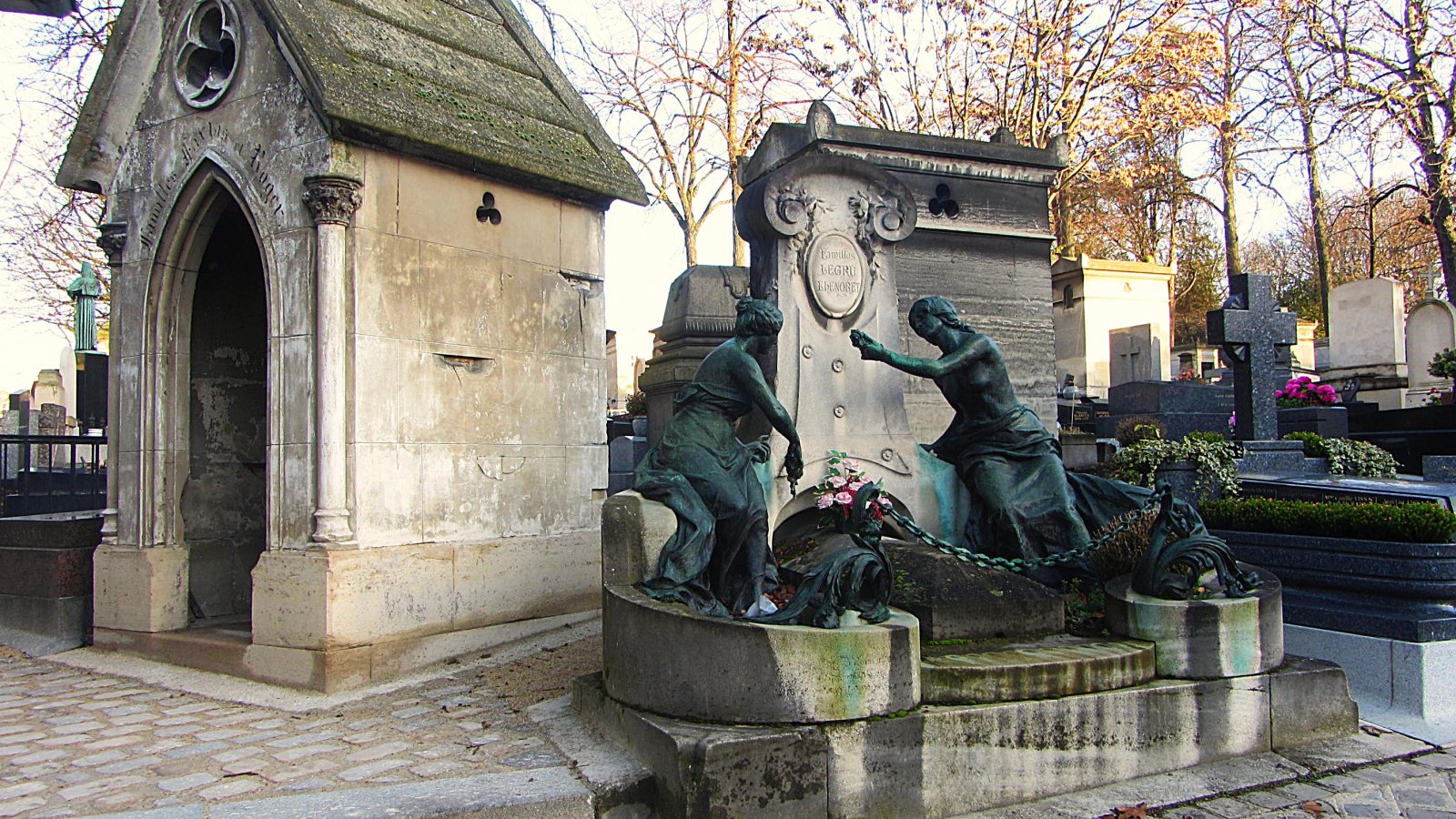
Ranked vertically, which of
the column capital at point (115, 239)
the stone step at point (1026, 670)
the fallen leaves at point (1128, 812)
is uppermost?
the column capital at point (115, 239)

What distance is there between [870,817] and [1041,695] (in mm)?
966

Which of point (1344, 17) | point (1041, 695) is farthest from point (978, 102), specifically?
point (1041, 695)

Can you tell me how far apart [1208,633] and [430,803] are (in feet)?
11.7

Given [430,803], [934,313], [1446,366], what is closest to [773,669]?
[430,803]

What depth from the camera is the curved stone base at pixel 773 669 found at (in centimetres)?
389

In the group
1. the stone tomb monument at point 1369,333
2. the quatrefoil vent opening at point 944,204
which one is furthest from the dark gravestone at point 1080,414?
the stone tomb monument at point 1369,333

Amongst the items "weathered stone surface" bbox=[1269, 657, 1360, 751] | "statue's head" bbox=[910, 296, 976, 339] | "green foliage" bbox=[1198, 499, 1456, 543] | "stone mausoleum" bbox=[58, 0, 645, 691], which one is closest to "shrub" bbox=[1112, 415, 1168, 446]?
"green foliage" bbox=[1198, 499, 1456, 543]

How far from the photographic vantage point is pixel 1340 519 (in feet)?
18.8

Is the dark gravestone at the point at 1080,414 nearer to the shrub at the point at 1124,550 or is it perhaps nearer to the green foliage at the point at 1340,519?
the green foliage at the point at 1340,519

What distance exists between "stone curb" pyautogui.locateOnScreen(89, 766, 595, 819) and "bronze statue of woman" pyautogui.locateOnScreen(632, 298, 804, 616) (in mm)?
1334

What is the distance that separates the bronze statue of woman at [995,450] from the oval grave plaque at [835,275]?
446 millimetres

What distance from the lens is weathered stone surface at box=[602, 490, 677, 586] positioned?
4.69 metres

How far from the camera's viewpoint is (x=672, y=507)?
4.84m

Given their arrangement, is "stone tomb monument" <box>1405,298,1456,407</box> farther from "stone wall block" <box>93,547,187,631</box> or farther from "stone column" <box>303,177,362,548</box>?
"stone wall block" <box>93,547,187,631</box>
